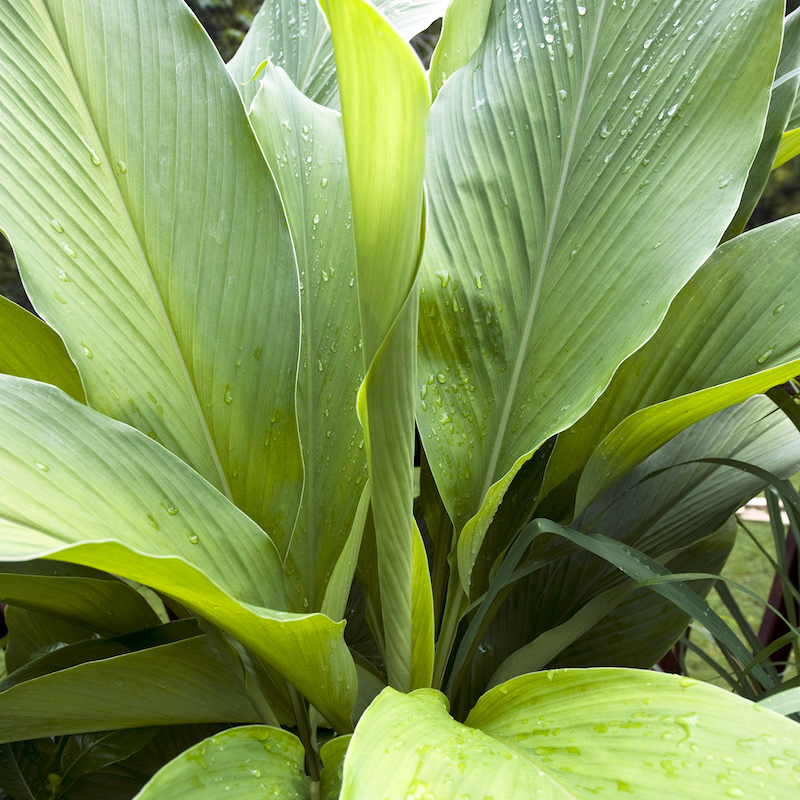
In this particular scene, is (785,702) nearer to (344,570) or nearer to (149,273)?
(344,570)

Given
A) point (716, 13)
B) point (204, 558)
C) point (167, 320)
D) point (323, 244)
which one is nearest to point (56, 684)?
point (204, 558)

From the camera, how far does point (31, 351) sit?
0.48 m

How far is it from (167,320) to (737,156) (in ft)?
1.19

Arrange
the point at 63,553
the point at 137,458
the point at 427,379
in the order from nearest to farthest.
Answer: the point at 63,553, the point at 137,458, the point at 427,379

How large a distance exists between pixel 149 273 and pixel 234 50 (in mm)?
2089

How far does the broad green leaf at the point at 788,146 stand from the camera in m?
0.49

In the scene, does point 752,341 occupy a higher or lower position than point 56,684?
higher

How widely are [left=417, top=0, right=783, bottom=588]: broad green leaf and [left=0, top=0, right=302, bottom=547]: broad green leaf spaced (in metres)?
0.11

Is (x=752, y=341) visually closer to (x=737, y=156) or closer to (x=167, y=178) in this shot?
(x=737, y=156)

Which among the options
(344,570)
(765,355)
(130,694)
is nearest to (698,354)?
(765,355)

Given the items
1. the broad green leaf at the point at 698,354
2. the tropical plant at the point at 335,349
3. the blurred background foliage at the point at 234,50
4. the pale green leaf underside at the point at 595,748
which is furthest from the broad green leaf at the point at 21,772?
the blurred background foliage at the point at 234,50

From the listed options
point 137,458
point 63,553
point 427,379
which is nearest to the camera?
point 63,553

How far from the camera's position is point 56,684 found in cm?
38

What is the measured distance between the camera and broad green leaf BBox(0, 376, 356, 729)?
272 millimetres
